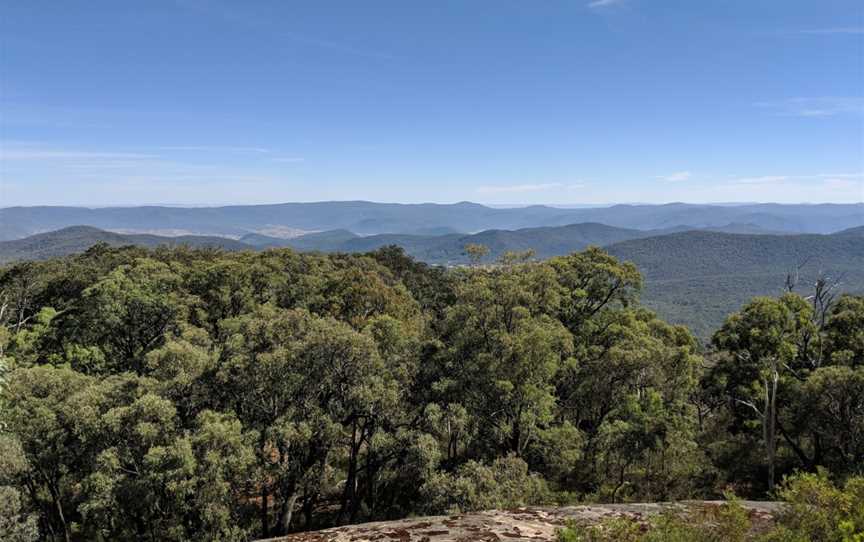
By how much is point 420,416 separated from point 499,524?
9.42 metres

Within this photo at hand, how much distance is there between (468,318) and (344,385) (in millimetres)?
5108

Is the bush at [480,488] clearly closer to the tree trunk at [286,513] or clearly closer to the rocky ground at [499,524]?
the tree trunk at [286,513]

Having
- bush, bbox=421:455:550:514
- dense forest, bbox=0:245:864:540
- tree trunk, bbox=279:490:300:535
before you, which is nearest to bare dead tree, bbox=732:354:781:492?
dense forest, bbox=0:245:864:540

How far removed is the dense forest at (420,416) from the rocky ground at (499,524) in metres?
6.20

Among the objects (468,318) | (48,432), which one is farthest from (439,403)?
(48,432)

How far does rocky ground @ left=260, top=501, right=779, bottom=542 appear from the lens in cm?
739

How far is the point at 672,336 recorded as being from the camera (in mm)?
26453

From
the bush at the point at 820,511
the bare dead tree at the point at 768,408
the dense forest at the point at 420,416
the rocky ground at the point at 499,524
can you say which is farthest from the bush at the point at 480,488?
the bush at the point at 820,511

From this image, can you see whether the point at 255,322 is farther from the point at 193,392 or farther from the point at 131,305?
the point at 131,305

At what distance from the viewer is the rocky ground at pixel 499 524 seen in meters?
7.39

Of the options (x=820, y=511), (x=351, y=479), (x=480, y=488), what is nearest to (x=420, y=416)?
(x=480, y=488)

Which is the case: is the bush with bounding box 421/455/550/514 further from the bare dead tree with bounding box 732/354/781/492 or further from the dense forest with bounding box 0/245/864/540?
the bare dead tree with bounding box 732/354/781/492

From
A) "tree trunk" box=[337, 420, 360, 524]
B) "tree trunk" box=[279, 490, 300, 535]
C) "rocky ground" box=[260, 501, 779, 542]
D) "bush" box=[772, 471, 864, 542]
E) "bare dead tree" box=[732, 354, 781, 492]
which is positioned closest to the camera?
"bush" box=[772, 471, 864, 542]

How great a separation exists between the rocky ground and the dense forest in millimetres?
6204
